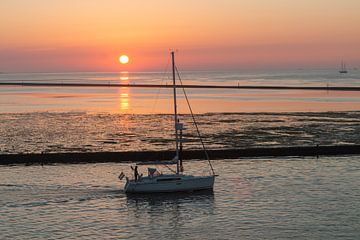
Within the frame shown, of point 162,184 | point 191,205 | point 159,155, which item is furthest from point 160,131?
point 191,205

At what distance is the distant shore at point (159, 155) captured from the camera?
54906 millimetres

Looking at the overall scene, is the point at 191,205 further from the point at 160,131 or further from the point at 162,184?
the point at 160,131

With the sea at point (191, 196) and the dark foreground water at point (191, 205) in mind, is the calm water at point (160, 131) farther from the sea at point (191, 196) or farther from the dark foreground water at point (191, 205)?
the dark foreground water at point (191, 205)

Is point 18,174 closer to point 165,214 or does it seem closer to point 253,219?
point 165,214

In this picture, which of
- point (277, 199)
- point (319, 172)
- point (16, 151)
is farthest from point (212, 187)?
point (16, 151)

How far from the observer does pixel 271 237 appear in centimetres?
3225

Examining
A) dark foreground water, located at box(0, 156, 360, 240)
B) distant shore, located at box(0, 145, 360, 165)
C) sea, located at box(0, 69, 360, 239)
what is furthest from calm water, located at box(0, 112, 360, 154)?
dark foreground water, located at box(0, 156, 360, 240)

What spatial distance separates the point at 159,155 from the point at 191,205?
15610mm

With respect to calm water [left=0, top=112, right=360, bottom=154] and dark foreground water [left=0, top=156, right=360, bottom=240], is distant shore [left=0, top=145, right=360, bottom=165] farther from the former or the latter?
calm water [left=0, top=112, right=360, bottom=154]

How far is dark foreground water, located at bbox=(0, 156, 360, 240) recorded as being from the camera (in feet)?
111

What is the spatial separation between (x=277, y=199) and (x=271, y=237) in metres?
8.90

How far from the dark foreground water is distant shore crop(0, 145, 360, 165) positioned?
1639 mm

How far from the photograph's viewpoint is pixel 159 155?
55.5m

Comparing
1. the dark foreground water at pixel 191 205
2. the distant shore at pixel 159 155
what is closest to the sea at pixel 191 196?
the dark foreground water at pixel 191 205
